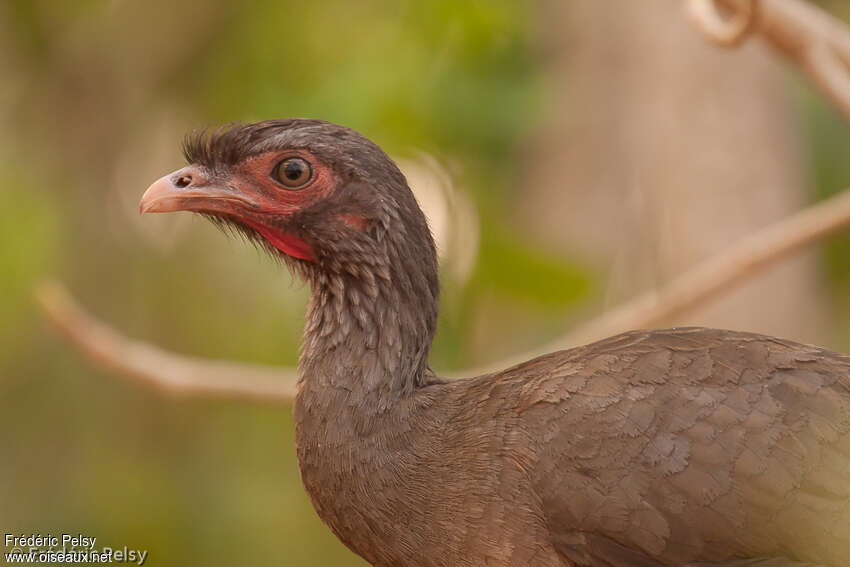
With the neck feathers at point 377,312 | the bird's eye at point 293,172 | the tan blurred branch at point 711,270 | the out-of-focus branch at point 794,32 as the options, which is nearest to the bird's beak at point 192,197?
the bird's eye at point 293,172

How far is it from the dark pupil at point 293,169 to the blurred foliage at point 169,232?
3416 millimetres

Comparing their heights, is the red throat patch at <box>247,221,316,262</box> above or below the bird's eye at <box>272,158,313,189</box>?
below

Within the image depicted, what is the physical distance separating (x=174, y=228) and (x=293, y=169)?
5268 millimetres

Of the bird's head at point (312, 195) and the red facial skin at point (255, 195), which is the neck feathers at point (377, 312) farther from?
the red facial skin at point (255, 195)

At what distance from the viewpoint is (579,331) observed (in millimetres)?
6480

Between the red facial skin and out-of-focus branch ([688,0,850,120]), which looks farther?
out-of-focus branch ([688,0,850,120])

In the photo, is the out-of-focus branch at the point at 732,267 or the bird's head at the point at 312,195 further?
the out-of-focus branch at the point at 732,267

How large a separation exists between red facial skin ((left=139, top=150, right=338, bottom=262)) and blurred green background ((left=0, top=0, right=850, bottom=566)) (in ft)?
10.7

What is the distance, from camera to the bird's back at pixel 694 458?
11.6 ft

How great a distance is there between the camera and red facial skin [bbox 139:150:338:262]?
13.5 ft

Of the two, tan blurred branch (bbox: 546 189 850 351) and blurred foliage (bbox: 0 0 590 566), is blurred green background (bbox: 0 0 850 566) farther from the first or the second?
tan blurred branch (bbox: 546 189 850 351)

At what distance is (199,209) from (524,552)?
1610 millimetres

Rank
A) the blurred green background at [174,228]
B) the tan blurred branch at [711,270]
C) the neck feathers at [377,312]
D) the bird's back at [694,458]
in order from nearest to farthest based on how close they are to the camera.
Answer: the bird's back at [694,458] → the neck feathers at [377,312] → the tan blurred branch at [711,270] → the blurred green background at [174,228]

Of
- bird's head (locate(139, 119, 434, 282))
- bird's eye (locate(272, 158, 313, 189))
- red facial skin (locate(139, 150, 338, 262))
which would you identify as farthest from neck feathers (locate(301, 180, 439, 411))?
bird's eye (locate(272, 158, 313, 189))
